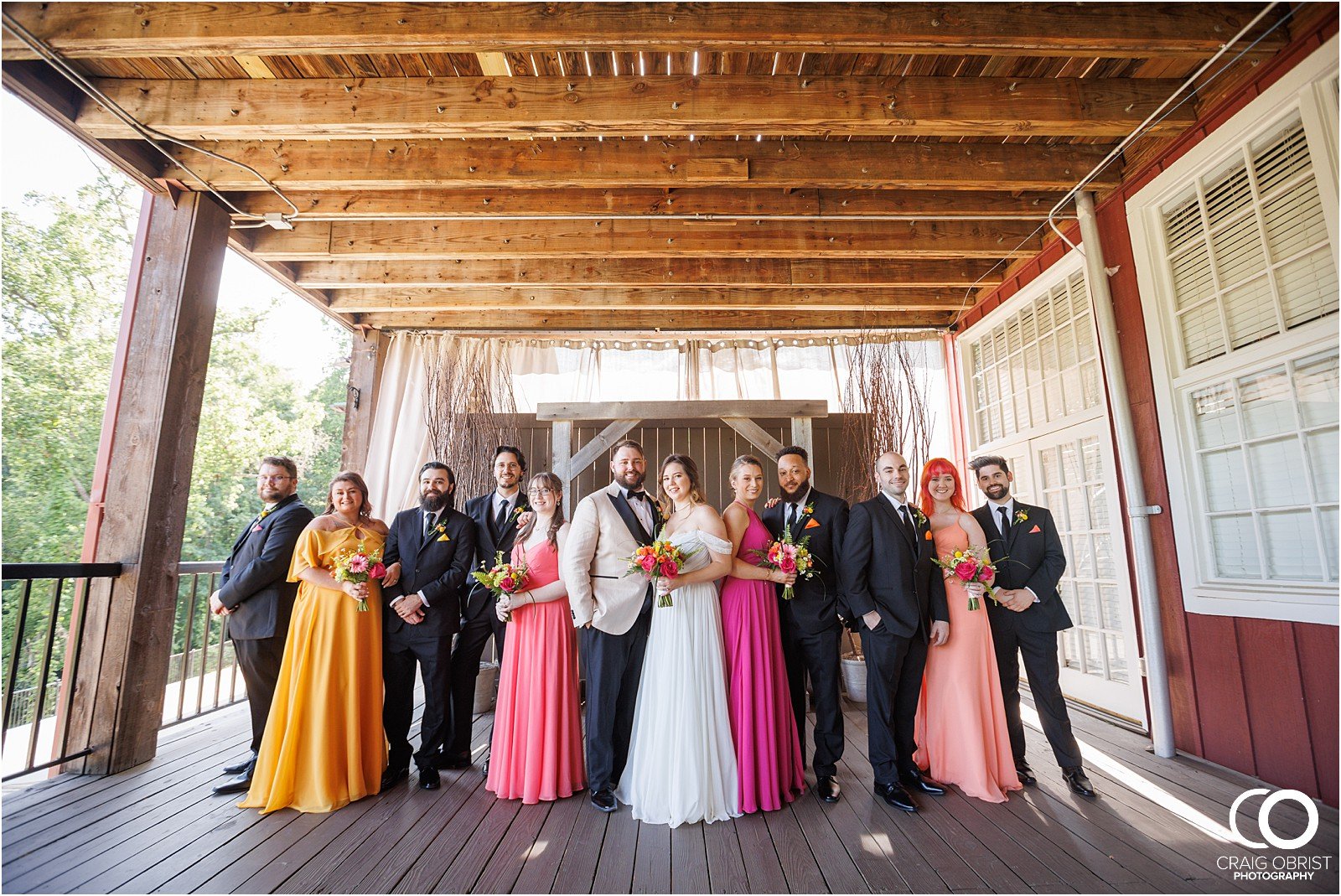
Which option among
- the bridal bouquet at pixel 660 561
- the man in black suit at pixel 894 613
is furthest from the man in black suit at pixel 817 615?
the bridal bouquet at pixel 660 561

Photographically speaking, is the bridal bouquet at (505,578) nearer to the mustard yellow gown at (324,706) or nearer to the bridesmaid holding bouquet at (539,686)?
the bridesmaid holding bouquet at (539,686)

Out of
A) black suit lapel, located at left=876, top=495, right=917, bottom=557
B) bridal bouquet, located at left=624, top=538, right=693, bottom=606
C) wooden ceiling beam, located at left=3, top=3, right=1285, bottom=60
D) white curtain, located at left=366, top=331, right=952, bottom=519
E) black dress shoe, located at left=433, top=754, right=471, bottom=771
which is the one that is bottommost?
black dress shoe, located at left=433, top=754, right=471, bottom=771

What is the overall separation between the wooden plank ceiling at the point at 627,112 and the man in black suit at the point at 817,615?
1.99 meters

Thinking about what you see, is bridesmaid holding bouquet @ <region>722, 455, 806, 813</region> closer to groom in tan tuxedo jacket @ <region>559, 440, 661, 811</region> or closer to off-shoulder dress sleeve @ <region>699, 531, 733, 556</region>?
off-shoulder dress sleeve @ <region>699, 531, 733, 556</region>

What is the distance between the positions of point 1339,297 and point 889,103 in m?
2.20

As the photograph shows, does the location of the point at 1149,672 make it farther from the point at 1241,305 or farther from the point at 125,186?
the point at 125,186

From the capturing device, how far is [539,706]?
9.25 ft

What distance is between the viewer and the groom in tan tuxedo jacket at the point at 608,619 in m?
2.78

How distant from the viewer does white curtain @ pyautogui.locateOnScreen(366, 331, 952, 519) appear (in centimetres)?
626

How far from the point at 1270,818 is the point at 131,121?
21.5 feet

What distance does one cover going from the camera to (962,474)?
608 cm

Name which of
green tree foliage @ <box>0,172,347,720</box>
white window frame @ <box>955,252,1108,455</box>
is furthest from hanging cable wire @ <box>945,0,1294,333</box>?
green tree foliage @ <box>0,172,347,720</box>

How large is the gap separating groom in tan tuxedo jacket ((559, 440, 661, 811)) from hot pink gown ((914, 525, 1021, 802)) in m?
1.52

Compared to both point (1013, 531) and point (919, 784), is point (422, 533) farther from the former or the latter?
point (1013, 531)
